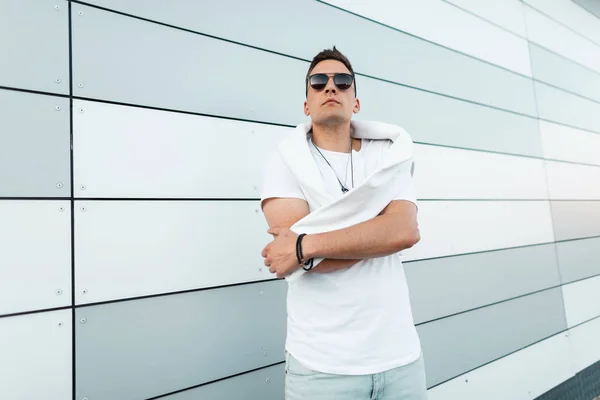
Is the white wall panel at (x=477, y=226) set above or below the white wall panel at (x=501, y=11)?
below

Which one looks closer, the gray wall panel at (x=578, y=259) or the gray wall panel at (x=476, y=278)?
the gray wall panel at (x=476, y=278)

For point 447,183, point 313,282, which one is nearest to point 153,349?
point 313,282

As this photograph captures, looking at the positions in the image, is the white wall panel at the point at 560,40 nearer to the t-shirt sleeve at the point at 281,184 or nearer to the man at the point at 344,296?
the man at the point at 344,296

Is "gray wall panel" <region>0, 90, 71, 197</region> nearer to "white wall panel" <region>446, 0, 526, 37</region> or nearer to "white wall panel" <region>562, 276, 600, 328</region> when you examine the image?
"white wall panel" <region>446, 0, 526, 37</region>

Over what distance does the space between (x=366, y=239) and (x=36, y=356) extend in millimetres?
1197

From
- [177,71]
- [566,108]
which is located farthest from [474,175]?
[177,71]

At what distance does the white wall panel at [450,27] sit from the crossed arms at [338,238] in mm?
1510

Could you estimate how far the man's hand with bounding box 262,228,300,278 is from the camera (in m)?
1.08

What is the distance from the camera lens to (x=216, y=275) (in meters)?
1.53

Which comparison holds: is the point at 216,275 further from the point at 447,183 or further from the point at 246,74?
the point at 447,183

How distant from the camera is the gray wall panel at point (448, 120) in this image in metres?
2.20

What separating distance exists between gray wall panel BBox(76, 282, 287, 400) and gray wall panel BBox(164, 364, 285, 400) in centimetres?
3

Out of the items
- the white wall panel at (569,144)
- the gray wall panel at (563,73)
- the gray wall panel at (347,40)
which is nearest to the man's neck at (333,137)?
the gray wall panel at (347,40)

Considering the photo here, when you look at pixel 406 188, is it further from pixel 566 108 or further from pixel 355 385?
pixel 566 108
